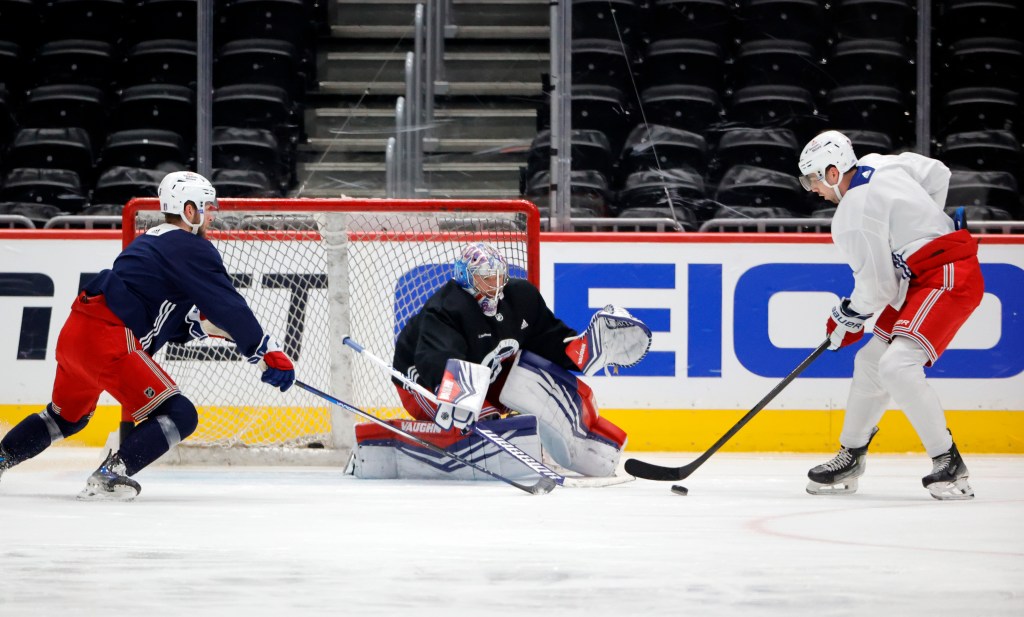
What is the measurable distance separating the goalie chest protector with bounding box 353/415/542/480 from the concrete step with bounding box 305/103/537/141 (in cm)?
165

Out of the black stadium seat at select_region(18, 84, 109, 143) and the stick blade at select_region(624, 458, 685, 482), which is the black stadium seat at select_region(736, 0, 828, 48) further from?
the black stadium seat at select_region(18, 84, 109, 143)

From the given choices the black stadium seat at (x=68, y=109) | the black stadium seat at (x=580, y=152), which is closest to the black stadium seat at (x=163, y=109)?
the black stadium seat at (x=68, y=109)

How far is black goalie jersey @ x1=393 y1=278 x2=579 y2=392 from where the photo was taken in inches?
167

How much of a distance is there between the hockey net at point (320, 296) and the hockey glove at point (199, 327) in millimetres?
→ 811

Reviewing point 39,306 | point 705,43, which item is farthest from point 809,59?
point 39,306

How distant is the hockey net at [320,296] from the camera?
4910 millimetres

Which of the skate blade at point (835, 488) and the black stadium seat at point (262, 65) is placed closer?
the skate blade at point (835, 488)

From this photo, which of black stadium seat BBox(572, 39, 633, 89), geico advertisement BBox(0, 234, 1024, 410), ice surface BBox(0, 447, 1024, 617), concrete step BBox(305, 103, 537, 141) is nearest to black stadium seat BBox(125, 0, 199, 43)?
concrete step BBox(305, 103, 537, 141)

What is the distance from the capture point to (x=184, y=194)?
12.8ft

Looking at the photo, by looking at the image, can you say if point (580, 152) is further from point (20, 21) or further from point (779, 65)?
point (20, 21)

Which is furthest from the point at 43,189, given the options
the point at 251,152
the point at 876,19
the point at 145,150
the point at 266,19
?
the point at 876,19

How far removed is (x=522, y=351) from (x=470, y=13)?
2346 mm

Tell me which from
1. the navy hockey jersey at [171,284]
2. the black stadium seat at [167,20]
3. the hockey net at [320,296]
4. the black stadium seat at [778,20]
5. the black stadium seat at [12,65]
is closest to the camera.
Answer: the navy hockey jersey at [171,284]

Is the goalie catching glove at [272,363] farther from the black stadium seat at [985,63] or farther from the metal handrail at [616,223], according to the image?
the black stadium seat at [985,63]
